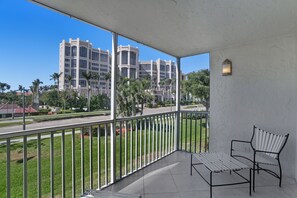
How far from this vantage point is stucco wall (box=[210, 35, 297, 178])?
3.19 metres

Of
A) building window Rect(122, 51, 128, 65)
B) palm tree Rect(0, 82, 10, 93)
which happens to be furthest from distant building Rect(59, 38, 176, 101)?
palm tree Rect(0, 82, 10, 93)

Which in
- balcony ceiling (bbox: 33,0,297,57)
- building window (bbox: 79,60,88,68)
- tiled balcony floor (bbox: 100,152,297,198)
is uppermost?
balcony ceiling (bbox: 33,0,297,57)

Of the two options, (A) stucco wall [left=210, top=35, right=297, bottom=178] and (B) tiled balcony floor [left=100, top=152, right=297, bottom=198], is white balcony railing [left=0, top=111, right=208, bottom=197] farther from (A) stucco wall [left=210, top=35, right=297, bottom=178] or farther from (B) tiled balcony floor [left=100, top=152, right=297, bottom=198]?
(A) stucco wall [left=210, top=35, right=297, bottom=178]

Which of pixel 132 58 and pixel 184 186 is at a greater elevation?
pixel 132 58

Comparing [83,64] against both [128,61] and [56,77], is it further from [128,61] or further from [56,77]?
[128,61]

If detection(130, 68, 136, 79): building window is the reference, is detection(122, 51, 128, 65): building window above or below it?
above

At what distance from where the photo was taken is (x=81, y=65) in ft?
Answer: 9.20

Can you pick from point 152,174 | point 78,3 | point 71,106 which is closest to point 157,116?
point 152,174

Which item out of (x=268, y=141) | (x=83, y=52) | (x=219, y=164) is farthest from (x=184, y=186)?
(x=83, y=52)

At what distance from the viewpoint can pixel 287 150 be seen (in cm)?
320

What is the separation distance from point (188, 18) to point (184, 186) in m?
2.37

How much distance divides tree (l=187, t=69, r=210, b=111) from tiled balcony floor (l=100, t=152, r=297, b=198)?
6.31 ft

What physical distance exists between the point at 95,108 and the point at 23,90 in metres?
1.02

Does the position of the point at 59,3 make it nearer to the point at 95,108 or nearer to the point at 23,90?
the point at 23,90
